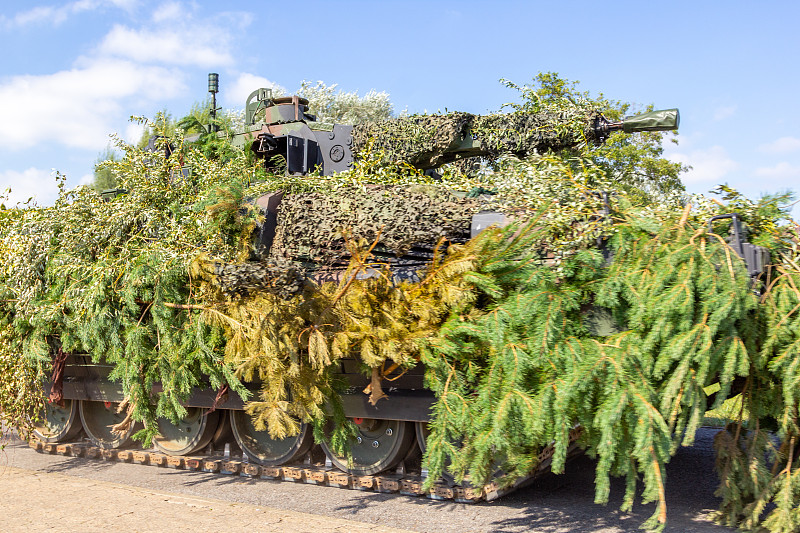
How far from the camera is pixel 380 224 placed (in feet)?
19.4

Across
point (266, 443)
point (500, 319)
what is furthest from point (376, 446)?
point (500, 319)

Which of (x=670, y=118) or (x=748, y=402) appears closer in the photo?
(x=748, y=402)

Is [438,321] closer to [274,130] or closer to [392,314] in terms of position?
[392,314]

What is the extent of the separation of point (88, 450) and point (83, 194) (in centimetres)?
320

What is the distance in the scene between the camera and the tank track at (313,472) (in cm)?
642

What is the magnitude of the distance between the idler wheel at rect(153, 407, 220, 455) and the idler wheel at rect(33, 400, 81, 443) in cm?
Answer: 144

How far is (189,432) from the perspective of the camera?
8.25m

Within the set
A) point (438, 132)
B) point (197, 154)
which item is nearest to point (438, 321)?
point (438, 132)

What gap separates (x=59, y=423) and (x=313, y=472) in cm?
413

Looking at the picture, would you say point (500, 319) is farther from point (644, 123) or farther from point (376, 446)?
point (644, 123)

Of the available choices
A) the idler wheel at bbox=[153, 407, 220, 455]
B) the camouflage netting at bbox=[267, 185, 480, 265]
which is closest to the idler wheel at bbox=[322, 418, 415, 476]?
the idler wheel at bbox=[153, 407, 220, 455]

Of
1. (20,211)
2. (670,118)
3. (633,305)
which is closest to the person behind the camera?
(633,305)

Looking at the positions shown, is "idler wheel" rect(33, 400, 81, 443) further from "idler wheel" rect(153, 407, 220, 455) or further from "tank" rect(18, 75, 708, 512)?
"idler wheel" rect(153, 407, 220, 455)

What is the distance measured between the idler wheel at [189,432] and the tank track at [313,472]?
0.11 metres
